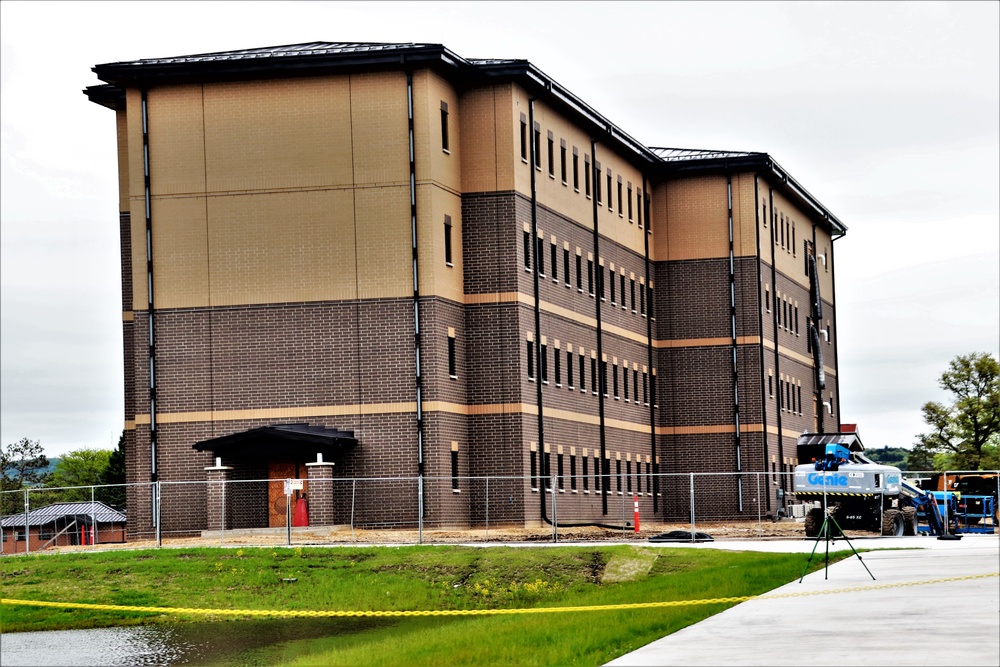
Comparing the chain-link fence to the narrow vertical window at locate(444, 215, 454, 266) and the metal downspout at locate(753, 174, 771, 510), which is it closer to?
the narrow vertical window at locate(444, 215, 454, 266)

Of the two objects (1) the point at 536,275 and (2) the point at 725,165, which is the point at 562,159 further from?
(2) the point at 725,165

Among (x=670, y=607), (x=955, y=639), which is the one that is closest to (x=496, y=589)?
(x=670, y=607)

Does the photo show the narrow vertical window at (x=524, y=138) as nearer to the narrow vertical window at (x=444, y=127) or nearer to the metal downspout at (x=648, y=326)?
the narrow vertical window at (x=444, y=127)

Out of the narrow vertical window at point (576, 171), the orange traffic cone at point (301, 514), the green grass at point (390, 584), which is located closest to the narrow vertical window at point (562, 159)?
the narrow vertical window at point (576, 171)

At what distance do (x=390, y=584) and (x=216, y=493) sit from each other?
56.3ft

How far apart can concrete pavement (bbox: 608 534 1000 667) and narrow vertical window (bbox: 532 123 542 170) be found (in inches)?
1352

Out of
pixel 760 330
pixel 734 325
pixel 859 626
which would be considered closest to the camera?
pixel 859 626

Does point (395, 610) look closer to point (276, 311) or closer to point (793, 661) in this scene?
point (793, 661)

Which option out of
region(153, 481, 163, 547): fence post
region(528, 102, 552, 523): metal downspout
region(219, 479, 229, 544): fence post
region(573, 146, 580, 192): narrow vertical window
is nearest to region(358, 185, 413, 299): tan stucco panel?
region(528, 102, 552, 523): metal downspout

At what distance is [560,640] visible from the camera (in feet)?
76.8

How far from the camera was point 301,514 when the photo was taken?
5244cm

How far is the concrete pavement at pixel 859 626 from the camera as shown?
17.9 m

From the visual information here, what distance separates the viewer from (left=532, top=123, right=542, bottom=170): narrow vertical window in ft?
200

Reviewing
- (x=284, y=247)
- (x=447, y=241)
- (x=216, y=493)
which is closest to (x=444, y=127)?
(x=447, y=241)
